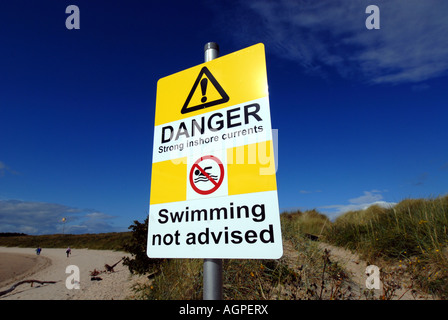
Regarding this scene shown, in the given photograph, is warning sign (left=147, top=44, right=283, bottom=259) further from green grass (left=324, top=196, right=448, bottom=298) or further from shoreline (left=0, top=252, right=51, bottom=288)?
shoreline (left=0, top=252, right=51, bottom=288)

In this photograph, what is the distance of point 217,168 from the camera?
1597 millimetres

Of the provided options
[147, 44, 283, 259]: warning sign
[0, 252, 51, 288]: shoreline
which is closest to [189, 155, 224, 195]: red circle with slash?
[147, 44, 283, 259]: warning sign

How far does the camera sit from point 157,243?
1705 mm

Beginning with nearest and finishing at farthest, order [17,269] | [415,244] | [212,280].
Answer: [212,280]
[415,244]
[17,269]

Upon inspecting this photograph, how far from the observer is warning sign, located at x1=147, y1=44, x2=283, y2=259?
1.43 metres

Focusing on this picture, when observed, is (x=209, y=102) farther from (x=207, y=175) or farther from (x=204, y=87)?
(x=207, y=175)

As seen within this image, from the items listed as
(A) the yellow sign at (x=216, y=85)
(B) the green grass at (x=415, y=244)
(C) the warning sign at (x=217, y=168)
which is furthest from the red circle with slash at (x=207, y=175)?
(B) the green grass at (x=415, y=244)

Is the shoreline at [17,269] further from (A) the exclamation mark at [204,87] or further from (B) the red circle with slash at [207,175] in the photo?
(A) the exclamation mark at [204,87]

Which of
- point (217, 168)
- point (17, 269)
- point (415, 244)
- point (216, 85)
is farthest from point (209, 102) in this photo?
point (17, 269)

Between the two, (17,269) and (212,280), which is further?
(17,269)

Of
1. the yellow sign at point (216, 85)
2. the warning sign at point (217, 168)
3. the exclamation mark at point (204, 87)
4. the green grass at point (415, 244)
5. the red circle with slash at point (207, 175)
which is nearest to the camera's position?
the warning sign at point (217, 168)

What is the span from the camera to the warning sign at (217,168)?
1435mm

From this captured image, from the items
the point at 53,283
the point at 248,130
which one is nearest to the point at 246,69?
the point at 248,130
